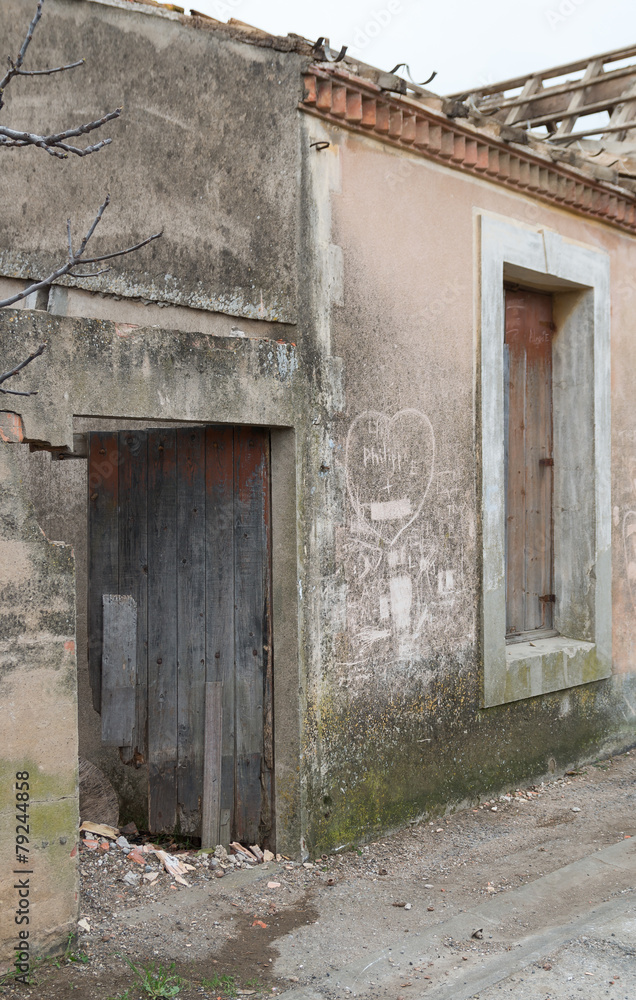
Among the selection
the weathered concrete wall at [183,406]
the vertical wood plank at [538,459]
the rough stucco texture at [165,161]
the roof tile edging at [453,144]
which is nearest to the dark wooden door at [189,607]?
the weathered concrete wall at [183,406]

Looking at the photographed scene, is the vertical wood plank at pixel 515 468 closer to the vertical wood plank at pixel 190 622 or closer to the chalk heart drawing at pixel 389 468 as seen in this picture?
the chalk heart drawing at pixel 389 468

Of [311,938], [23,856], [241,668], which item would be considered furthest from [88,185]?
[311,938]

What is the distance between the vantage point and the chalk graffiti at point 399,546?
470 centimetres

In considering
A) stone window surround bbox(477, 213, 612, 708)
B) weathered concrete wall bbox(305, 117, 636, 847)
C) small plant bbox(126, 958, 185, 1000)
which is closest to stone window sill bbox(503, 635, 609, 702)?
stone window surround bbox(477, 213, 612, 708)

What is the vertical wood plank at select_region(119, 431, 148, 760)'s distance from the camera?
4.81 meters

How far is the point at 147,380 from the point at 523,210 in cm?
311

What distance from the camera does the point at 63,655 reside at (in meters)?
3.39

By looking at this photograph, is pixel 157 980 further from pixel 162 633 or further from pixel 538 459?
pixel 538 459

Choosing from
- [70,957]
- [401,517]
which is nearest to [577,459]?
[401,517]

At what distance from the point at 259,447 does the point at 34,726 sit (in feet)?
5.89

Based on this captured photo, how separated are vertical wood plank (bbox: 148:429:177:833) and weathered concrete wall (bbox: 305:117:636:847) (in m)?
0.80

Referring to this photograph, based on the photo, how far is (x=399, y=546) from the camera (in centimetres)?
495

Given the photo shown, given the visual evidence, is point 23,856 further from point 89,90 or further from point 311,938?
point 89,90

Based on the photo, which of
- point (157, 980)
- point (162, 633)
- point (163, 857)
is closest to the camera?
point (157, 980)
